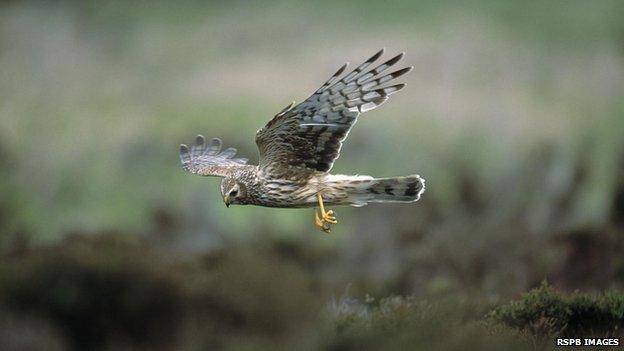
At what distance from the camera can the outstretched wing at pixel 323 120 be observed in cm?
569

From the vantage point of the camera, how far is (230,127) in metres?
14.7

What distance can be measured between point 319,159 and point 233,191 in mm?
614

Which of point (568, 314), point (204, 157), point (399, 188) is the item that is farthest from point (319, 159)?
point (568, 314)

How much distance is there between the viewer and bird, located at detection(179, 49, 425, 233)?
5.70 metres

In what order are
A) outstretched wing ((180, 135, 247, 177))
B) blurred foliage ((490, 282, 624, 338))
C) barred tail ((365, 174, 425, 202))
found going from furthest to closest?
outstretched wing ((180, 135, 247, 177)) → blurred foliage ((490, 282, 624, 338)) → barred tail ((365, 174, 425, 202))

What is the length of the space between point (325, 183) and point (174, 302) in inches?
70.1

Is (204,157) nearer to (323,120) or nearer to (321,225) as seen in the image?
(323,120)

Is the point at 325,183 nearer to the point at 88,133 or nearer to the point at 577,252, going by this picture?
the point at 577,252

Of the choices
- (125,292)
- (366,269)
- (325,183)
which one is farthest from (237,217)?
(325,183)

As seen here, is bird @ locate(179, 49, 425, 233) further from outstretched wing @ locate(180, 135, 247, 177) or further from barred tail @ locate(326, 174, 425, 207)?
outstretched wing @ locate(180, 135, 247, 177)

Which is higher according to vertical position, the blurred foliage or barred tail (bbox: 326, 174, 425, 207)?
barred tail (bbox: 326, 174, 425, 207)

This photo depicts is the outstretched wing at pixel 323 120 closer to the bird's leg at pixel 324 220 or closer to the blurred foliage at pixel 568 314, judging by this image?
the bird's leg at pixel 324 220

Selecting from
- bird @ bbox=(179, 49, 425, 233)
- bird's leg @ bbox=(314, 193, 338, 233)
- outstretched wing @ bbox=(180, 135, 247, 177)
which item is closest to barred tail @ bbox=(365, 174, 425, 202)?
bird @ bbox=(179, 49, 425, 233)

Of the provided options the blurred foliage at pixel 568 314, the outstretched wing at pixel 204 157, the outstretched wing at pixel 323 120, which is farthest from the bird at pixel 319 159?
the blurred foliage at pixel 568 314
